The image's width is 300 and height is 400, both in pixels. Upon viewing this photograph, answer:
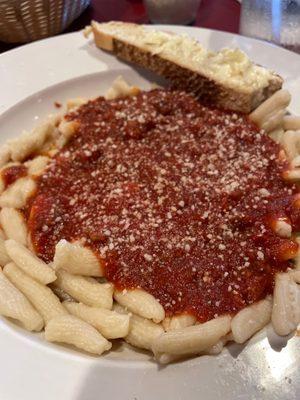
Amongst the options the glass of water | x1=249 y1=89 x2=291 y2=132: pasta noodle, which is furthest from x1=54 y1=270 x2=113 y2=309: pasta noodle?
the glass of water

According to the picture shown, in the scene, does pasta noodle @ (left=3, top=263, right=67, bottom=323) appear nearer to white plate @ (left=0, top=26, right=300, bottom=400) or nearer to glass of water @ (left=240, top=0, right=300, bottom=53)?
white plate @ (left=0, top=26, right=300, bottom=400)

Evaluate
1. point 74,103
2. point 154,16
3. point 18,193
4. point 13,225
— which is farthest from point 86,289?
point 154,16

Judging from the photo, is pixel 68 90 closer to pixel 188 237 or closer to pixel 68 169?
pixel 68 169

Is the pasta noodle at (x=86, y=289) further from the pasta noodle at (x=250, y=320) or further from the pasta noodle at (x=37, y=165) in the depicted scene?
the pasta noodle at (x=37, y=165)

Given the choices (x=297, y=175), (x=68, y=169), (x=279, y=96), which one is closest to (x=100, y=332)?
(x=68, y=169)

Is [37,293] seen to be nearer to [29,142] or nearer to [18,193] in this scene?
[18,193]

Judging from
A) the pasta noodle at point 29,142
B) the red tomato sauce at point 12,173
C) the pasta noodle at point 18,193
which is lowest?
the pasta noodle at point 18,193

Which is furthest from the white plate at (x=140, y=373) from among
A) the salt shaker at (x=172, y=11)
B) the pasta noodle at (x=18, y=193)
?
the salt shaker at (x=172, y=11)
